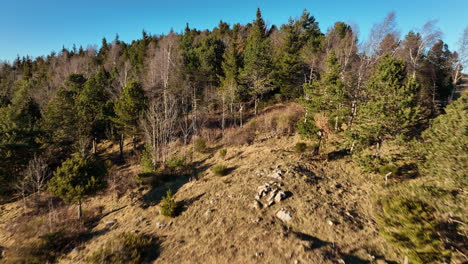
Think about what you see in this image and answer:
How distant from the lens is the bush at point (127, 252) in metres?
9.72

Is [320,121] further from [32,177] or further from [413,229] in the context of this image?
[32,177]

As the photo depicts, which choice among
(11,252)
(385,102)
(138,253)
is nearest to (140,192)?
(11,252)

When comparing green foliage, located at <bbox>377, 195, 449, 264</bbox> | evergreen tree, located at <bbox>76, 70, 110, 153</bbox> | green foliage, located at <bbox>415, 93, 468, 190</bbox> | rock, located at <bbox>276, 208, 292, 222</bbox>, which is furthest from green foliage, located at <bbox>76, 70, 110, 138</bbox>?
green foliage, located at <bbox>415, 93, 468, 190</bbox>

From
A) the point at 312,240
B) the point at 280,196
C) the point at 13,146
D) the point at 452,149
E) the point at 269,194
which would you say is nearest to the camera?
the point at 452,149

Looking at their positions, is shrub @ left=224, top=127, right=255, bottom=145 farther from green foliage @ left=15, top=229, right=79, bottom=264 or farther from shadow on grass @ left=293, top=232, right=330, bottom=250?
green foliage @ left=15, top=229, right=79, bottom=264

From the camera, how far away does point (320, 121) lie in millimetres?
23531

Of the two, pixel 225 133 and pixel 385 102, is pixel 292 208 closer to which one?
pixel 385 102

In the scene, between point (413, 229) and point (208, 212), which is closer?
point (413, 229)

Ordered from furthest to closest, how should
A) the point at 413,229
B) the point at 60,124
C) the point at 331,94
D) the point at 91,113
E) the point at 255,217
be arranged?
1. the point at 91,113
2. the point at 60,124
3. the point at 331,94
4. the point at 255,217
5. the point at 413,229

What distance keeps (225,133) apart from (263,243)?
19.9 meters

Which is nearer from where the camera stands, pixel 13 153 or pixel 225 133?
pixel 13 153

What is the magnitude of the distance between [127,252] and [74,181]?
27.6 feet

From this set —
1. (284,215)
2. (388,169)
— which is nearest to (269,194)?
(284,215)

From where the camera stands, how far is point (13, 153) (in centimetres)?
2084
